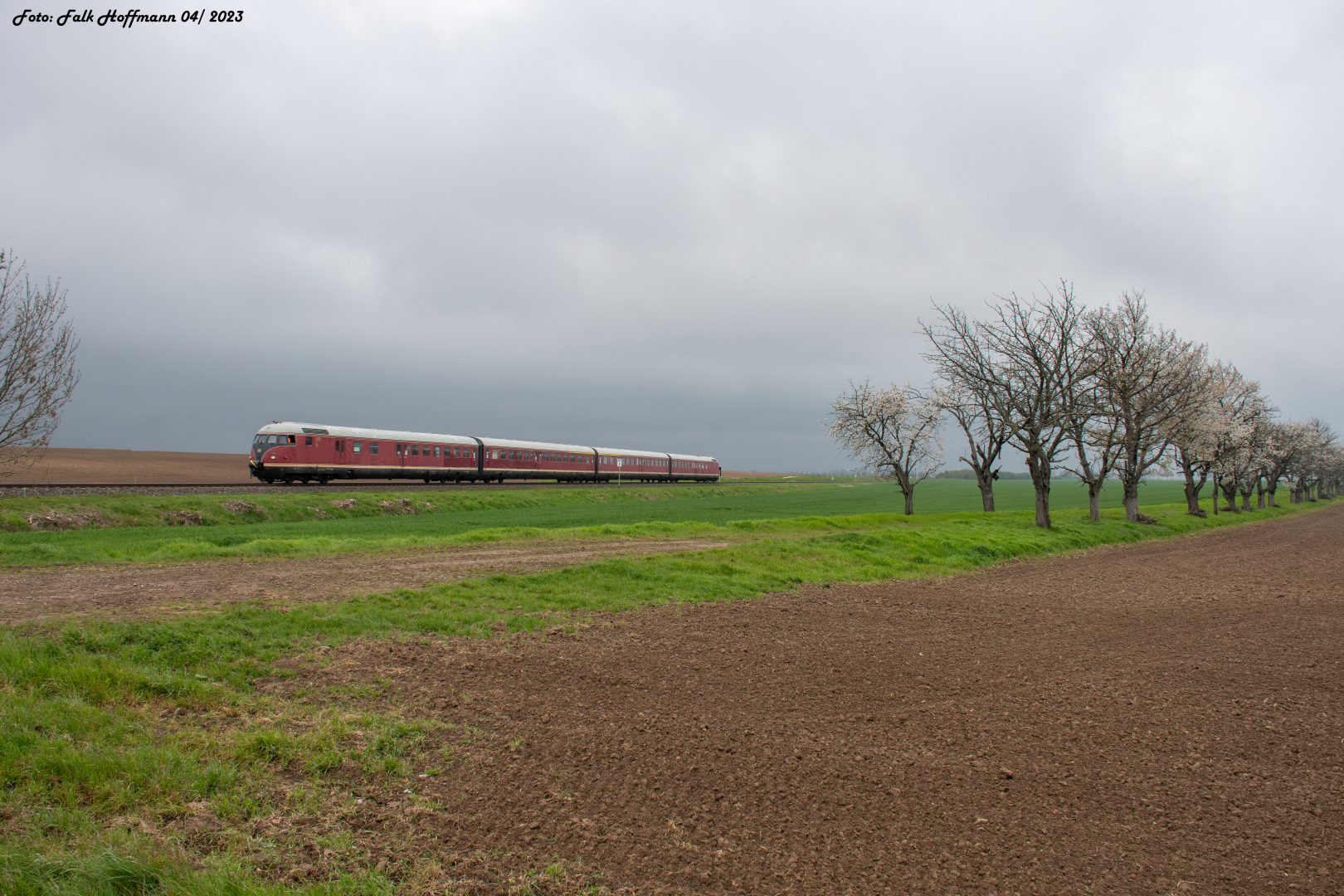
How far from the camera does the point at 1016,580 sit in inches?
701

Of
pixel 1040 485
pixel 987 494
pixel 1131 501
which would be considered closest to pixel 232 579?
pixel 1040 485

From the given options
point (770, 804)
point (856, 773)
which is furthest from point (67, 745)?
point (856, 773)

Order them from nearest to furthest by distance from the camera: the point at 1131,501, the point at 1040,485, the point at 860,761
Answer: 1. the point at 860,761
2. the point at 1040,485
3. the point at 1131,501

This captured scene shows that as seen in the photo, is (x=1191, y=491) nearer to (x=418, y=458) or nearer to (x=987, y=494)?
(x=987, y=494)

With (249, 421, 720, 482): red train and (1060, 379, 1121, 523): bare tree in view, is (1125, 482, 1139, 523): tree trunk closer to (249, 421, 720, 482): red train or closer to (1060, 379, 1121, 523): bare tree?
(1060, 379, 1121, 523): bare tree

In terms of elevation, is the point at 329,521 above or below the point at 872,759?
above

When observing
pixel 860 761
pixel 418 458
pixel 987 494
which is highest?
pixel 418 458

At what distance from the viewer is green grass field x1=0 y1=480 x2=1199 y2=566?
16859mm

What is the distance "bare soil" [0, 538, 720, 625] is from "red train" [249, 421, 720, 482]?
25659 mm

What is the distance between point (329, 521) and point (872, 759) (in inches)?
1069

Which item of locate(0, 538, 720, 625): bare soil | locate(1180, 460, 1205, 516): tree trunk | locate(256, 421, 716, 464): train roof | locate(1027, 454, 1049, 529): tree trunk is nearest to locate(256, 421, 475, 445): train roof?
locate(256, 421, 716, 464): train roof

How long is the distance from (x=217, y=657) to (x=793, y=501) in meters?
54.5

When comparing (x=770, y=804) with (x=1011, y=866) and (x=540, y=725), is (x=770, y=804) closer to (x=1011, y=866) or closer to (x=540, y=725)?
(x=1011, y=866)

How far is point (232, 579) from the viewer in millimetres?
12836
